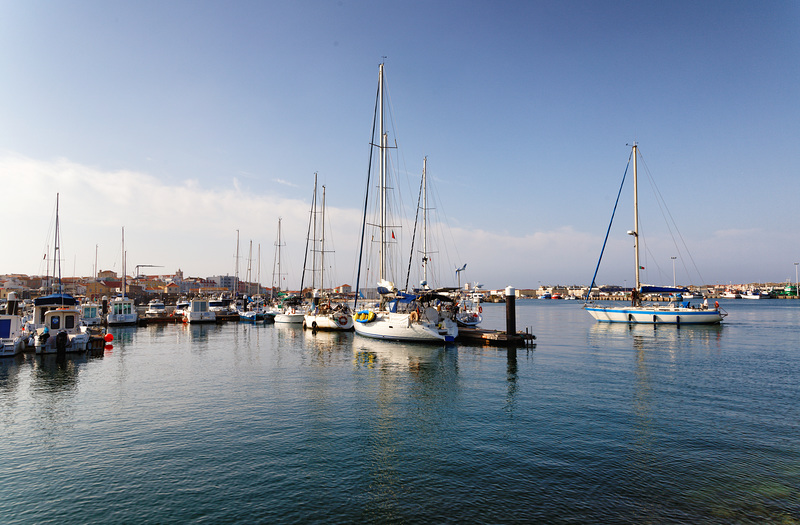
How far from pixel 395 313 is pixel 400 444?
88.3 feet

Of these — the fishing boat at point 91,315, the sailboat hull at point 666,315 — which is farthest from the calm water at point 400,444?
the fishing boat at point 91,315

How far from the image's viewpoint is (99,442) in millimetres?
13680

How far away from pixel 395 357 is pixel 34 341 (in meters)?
27.8

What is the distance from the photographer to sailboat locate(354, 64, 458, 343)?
39.2 metres

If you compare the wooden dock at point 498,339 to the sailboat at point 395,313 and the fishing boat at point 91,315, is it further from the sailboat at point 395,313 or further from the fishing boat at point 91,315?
the fishing boat at point 91,315

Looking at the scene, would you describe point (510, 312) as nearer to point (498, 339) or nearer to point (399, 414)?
point (498, 339)

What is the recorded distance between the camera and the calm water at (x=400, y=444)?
32.2 ft

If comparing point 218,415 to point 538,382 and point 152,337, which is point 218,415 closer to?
point 538,382

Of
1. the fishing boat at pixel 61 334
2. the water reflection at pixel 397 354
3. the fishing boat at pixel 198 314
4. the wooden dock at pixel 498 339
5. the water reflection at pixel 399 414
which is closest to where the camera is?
the water reflection at pixel 399 414

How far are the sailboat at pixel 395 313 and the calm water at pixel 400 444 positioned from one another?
11.7m

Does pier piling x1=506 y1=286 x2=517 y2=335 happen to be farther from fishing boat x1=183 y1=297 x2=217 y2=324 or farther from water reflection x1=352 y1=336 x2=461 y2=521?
fishing boat x1=183 y1=297 x2=217 y2=324

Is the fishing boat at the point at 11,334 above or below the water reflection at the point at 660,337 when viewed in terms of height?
above

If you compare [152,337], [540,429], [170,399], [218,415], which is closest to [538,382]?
[540,429]

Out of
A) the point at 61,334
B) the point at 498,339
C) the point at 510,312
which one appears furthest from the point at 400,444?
the point at 61,334
